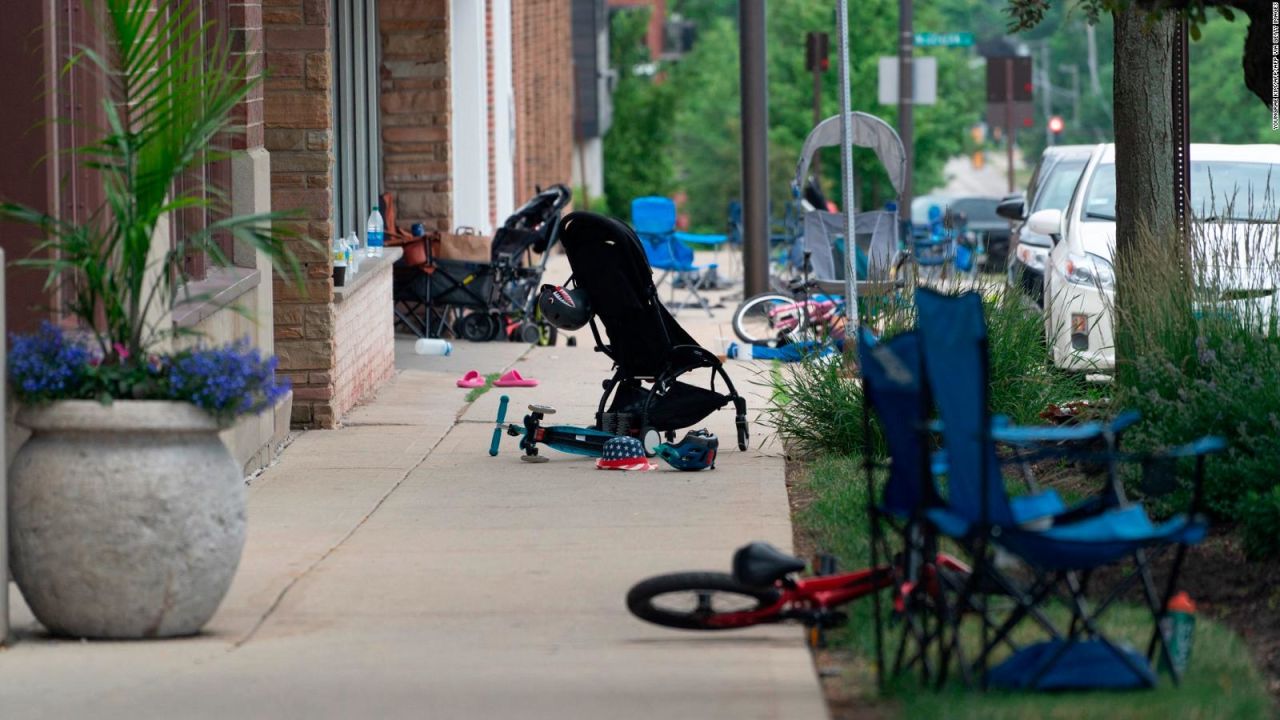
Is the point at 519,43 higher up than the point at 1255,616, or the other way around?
the point at 519,43

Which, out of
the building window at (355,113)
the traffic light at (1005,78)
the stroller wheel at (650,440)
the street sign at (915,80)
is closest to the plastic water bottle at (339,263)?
the building window at (355,113)

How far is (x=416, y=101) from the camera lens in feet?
53.4

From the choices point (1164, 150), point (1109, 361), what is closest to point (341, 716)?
point (1164, 150)

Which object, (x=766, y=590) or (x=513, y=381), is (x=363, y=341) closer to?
(x=513, y=381)

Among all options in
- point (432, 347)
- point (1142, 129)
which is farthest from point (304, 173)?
point (1142, 129)

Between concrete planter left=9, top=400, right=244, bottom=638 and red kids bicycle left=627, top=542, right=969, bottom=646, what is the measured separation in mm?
1357

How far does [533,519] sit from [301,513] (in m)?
1.05

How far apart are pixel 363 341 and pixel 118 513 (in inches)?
258

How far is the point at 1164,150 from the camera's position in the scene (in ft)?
32.0

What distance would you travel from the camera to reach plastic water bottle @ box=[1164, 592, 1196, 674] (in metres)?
5.20

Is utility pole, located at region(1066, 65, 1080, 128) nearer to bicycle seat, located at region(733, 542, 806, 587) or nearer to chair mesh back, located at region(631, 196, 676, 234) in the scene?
chair mesh back, located at region(631, 196, 676, 234)

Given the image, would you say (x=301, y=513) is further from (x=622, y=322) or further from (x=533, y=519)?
(x=622, y=322)

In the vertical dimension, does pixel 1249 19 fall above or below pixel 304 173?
above

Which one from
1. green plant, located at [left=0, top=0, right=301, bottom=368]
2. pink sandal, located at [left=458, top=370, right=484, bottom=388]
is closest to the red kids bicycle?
green plant, located at [left=0, top=0, right=301, bottom=368]
